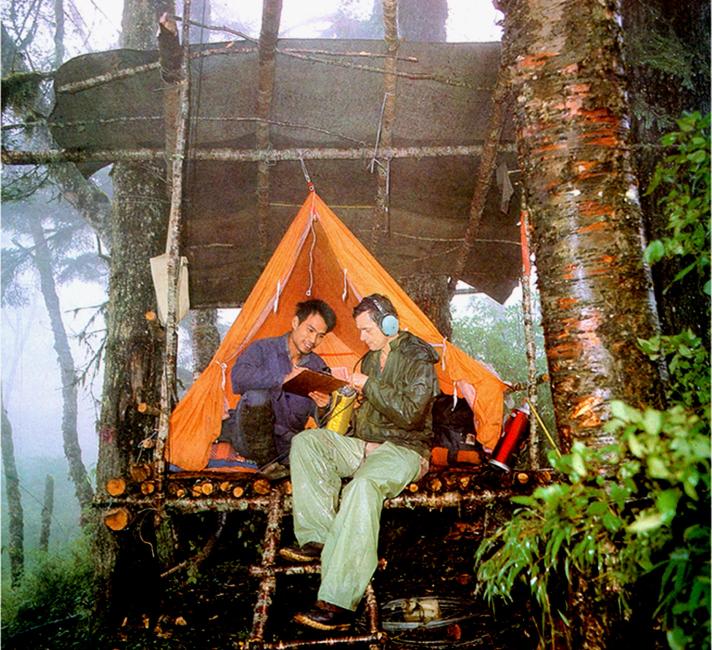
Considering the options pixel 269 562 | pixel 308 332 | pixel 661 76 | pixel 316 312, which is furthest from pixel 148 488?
pixel 661 76

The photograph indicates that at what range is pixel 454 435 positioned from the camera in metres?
3.73

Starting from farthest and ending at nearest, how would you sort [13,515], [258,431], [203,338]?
[13,515]
[203,338]
[258,431]

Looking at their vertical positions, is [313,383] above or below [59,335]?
below

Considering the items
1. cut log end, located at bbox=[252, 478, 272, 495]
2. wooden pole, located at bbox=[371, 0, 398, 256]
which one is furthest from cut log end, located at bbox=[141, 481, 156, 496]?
wooden pole, located at bbox=[371, 0, 398, 256]

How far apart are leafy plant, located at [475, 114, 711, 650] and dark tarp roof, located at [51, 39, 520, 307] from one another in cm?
227

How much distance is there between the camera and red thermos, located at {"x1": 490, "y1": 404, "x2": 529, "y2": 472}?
3254 mm

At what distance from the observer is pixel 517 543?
1286 millimetres

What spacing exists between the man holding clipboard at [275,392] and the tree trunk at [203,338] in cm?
242

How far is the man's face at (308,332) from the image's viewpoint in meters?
3.55

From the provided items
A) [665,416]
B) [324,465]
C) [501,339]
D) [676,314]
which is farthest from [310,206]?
[501,339]

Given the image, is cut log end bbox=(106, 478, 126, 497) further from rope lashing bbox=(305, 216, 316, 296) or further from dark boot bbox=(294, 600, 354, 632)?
rope lashing bbox=(305, 216, 316, 296)

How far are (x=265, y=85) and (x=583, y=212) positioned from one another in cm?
240

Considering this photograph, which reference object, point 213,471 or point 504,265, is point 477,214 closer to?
point 504,265

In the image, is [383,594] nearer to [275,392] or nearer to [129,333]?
[275,392]
